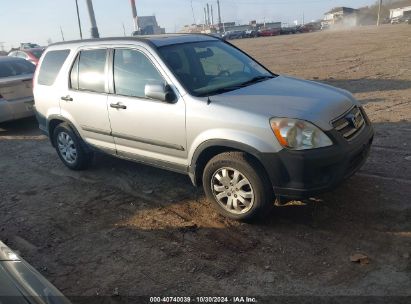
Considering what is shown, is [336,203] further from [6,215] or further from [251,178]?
[6,215]

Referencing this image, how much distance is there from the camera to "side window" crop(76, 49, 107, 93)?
16.7ft

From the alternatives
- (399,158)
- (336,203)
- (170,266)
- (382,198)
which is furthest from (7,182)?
(399,158)

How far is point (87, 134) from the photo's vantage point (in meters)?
5.54

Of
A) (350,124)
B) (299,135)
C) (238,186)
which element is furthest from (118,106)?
(350,124)

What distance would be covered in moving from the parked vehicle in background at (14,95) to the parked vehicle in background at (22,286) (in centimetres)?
660

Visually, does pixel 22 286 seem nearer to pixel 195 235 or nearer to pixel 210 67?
pixel 195 235

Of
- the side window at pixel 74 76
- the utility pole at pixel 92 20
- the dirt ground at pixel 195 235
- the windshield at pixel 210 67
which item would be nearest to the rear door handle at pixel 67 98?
the side window at pixel 74 76

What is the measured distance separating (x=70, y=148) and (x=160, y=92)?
2.49 metres

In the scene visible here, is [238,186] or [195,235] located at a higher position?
[238,186]

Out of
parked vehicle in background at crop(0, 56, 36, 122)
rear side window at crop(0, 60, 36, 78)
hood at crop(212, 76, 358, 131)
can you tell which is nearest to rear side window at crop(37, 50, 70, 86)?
parked vehicle in background at crop(0, 56, 36, 122)

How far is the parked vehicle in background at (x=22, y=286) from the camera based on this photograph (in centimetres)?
212

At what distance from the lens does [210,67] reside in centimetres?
475

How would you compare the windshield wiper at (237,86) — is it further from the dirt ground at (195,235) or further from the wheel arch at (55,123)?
the wheel arch at (55,123)

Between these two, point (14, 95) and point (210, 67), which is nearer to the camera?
point (210, 67)
